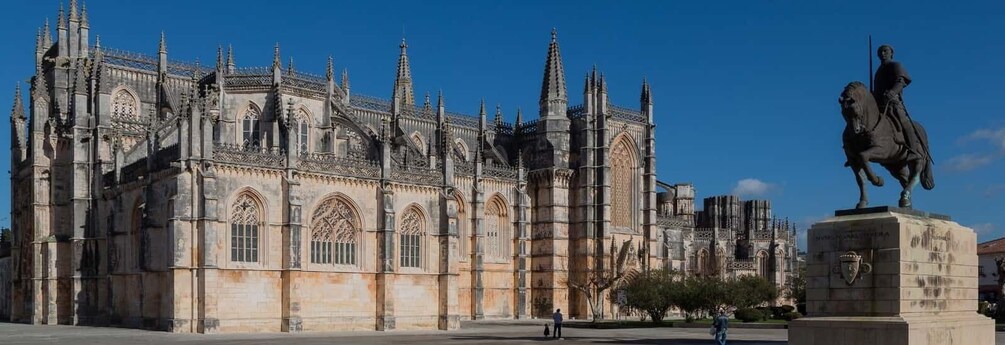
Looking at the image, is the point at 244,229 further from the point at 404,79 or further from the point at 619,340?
the point at 404,79

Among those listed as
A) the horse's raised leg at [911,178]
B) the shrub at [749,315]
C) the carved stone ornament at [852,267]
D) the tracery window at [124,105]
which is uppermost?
the tracery window at [124,105]

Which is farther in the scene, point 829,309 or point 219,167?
point 219,167

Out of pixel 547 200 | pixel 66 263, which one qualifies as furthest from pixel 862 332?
pixel 547 200

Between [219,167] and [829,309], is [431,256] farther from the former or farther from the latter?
[829,309]

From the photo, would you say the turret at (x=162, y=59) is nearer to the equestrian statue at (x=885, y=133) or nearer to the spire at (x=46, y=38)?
the spire at (x=46, y=38)

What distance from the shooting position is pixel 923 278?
20.6 metres

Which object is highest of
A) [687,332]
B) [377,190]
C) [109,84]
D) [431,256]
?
[109,84]

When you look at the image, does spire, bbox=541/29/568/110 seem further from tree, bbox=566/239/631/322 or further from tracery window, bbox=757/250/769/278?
tracery window, bbox=757/250/769/278

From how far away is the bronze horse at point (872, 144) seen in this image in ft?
67.3

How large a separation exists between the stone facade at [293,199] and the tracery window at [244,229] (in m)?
0.07

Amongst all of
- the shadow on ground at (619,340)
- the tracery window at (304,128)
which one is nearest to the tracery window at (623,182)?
the tracery window at (304,128)

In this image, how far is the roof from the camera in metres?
100

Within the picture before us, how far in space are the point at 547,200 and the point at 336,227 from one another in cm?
2500

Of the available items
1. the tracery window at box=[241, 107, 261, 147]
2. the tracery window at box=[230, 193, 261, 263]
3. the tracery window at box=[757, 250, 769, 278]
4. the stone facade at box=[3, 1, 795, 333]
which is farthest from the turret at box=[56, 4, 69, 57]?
the tracery window at box=[757, 250, 769, 278]
